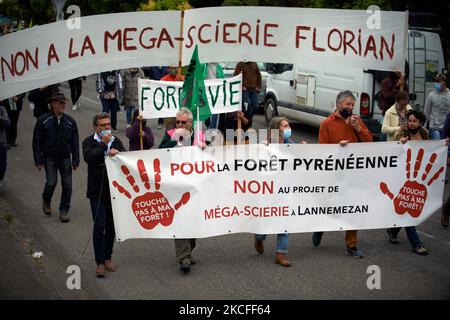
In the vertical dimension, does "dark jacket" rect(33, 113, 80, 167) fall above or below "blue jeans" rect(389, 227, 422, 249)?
above

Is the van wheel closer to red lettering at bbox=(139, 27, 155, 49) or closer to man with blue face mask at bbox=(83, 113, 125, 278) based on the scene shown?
red lettering at bbox=(139, 27, 155, 49)

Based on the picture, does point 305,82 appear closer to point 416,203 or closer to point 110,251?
point 416,203

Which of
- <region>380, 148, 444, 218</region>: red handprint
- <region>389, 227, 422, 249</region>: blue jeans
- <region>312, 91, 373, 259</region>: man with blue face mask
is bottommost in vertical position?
<region>389, 227, 422, 249</region>: blue jeans

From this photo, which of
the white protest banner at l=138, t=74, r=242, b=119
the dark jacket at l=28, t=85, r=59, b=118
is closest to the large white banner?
the white protest banner at l=138, t=74, r=242, b=119

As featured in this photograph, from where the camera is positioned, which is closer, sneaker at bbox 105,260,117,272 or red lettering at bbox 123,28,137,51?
sneaker at bbox 105,260,117,272

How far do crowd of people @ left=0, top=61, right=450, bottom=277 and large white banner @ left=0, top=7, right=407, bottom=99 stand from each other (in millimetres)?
511

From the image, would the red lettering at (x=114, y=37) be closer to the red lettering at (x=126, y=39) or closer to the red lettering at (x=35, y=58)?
the red lettering at (x=126, y=39)

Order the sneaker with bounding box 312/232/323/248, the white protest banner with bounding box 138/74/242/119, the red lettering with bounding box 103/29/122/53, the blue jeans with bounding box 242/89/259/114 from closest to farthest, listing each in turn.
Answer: the red lettering with bounding box 103/29/122/53, the sneaker with bounding box 312/232/323/248, the white protest banner with bounding box 138/74/242/119, the blue jeans with bounding box 242/89/259/114

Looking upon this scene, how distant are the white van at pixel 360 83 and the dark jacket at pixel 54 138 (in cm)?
548

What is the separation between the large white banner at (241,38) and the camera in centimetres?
771

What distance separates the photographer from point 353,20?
808cm

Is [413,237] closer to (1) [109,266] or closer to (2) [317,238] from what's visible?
(2) [317,238]

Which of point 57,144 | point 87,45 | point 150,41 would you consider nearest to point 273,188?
point 150,41

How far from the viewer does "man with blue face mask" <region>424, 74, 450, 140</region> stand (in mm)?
12508
